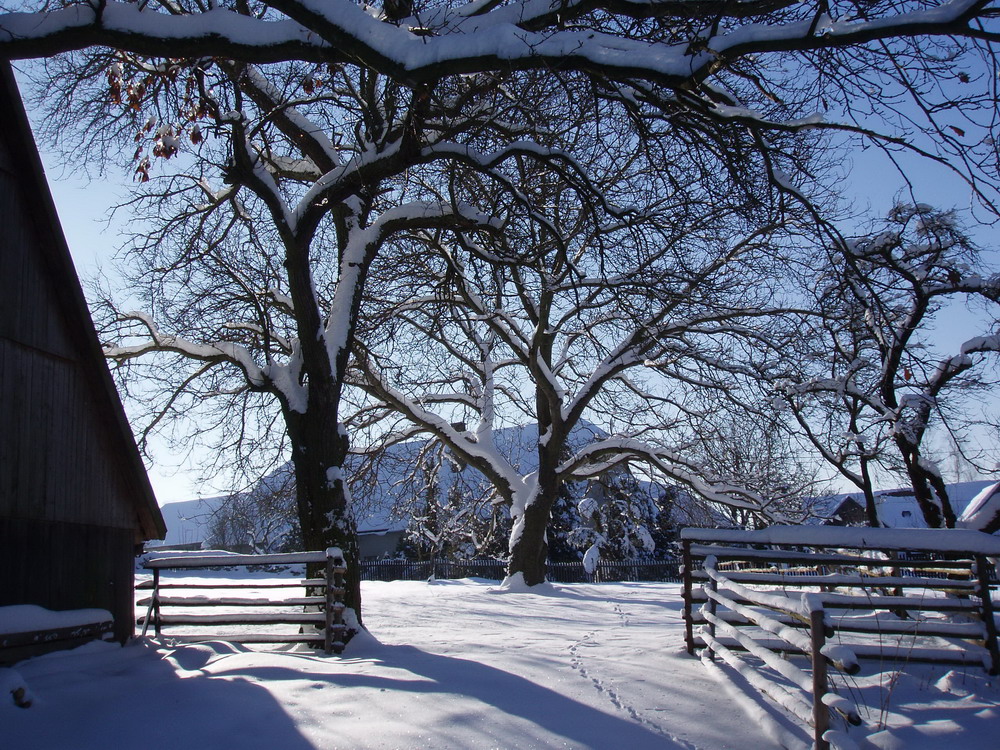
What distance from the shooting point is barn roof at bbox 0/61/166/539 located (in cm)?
858

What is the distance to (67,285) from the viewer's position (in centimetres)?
901

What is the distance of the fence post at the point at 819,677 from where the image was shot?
4.40 meters

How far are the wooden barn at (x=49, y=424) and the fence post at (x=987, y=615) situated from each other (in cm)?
990

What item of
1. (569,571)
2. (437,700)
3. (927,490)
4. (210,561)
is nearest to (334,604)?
(210,561)

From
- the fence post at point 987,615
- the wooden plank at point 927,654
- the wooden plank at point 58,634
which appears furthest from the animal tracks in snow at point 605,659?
the wooden plank at point 58,634

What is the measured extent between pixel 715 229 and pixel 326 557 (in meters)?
6.49

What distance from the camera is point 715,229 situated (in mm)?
9703

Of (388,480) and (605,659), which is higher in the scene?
(388,480)

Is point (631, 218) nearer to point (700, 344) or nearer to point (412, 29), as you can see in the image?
point (412, 29)

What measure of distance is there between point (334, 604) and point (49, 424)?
396 cm

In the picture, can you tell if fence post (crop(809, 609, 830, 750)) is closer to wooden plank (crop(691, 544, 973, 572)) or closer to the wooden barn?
wooden plank (crop(691, 544, 973, 572))

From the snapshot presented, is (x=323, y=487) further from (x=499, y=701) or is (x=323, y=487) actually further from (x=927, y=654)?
(x=927, y=654)

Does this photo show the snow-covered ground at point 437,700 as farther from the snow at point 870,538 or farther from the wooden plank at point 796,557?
the snow at point 870,538

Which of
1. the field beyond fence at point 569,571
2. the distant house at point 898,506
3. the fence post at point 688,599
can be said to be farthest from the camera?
the distant house at point 898,506
